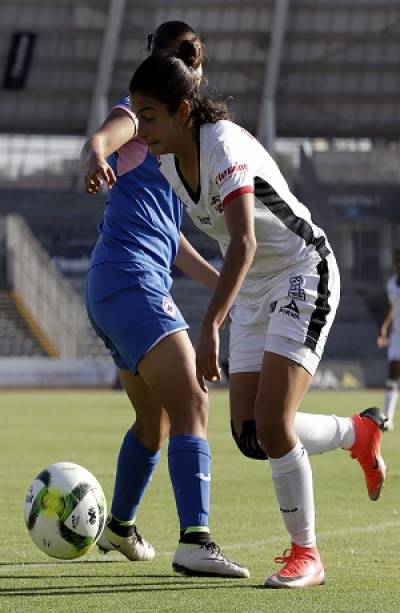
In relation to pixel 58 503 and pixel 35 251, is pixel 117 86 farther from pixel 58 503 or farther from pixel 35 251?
pixel 58 503

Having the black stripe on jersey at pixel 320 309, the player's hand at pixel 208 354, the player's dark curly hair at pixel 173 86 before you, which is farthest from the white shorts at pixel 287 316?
the player's dark curly hair at pixel 173 86

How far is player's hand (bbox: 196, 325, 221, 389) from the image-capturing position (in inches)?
212

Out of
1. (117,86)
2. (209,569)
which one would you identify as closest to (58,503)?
(209,569)

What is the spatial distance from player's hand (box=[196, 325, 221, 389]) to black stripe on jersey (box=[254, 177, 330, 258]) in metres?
0.64

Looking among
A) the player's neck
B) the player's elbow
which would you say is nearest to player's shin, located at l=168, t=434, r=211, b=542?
the player's elbow

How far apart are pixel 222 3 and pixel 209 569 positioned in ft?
158

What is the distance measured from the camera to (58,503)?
6.20m

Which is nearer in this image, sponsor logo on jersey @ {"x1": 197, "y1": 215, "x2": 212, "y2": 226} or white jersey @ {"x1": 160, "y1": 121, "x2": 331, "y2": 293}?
white jersey @ {"x1": 160, "y1": 121, "x2": 331, "y2": 293}

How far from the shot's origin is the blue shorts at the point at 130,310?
619cm

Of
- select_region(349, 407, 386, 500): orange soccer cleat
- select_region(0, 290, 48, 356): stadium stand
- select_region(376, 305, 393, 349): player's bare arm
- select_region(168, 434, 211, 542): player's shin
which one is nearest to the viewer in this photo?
select_region(168, 434, 211, 542): player's shin

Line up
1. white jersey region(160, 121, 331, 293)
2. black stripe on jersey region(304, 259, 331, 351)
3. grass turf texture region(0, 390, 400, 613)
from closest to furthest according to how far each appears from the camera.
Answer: grass turf texture region(0, 390, 400, 613), white jersey region(160, 121, 331, 293), black stripe on jersey region(304, 259, 331, 351)

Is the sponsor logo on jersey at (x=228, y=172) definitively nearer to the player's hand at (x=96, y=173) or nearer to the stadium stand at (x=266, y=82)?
the player's hand at (x=96, y=173)

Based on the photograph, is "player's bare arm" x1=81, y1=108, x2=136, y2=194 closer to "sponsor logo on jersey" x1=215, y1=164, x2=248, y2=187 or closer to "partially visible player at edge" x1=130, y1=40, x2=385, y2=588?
"partially visible player at edge" x1=130, y1=40, x2=385, y2=588

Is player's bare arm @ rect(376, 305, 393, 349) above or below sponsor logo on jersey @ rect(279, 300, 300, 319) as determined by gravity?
below
